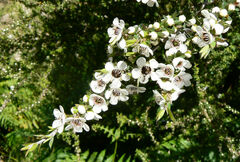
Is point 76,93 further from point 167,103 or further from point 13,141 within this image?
point 167,103

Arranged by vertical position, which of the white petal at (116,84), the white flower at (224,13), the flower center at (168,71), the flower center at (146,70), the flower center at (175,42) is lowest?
the white petal at (116,84)

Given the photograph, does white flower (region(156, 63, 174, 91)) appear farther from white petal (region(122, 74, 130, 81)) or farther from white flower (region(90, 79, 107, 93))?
white flower (region(90, 79, 107, 93))

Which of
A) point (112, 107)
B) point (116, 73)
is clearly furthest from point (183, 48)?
point (112, 107)

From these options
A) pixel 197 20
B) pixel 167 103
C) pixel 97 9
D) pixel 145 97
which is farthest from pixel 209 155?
pixel 97 9

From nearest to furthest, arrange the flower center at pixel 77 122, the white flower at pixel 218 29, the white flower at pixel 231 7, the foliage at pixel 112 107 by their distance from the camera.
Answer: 1. the white flower at pixel 218 29
2. the white flower at pixel 231 7
3. the flower center at pixel 77 122
4. the foliage at pixel 112 107

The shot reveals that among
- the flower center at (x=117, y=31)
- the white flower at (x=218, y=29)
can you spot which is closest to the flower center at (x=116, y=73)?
the flower center at (x=117, y=31)

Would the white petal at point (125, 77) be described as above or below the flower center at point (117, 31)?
below

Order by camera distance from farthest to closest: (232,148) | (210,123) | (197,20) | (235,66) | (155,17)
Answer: (235,66) < (155,17) < (210,123) < (232,148) < (197,20)

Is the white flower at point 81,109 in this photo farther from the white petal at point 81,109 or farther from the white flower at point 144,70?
the white flower at point 144,70
